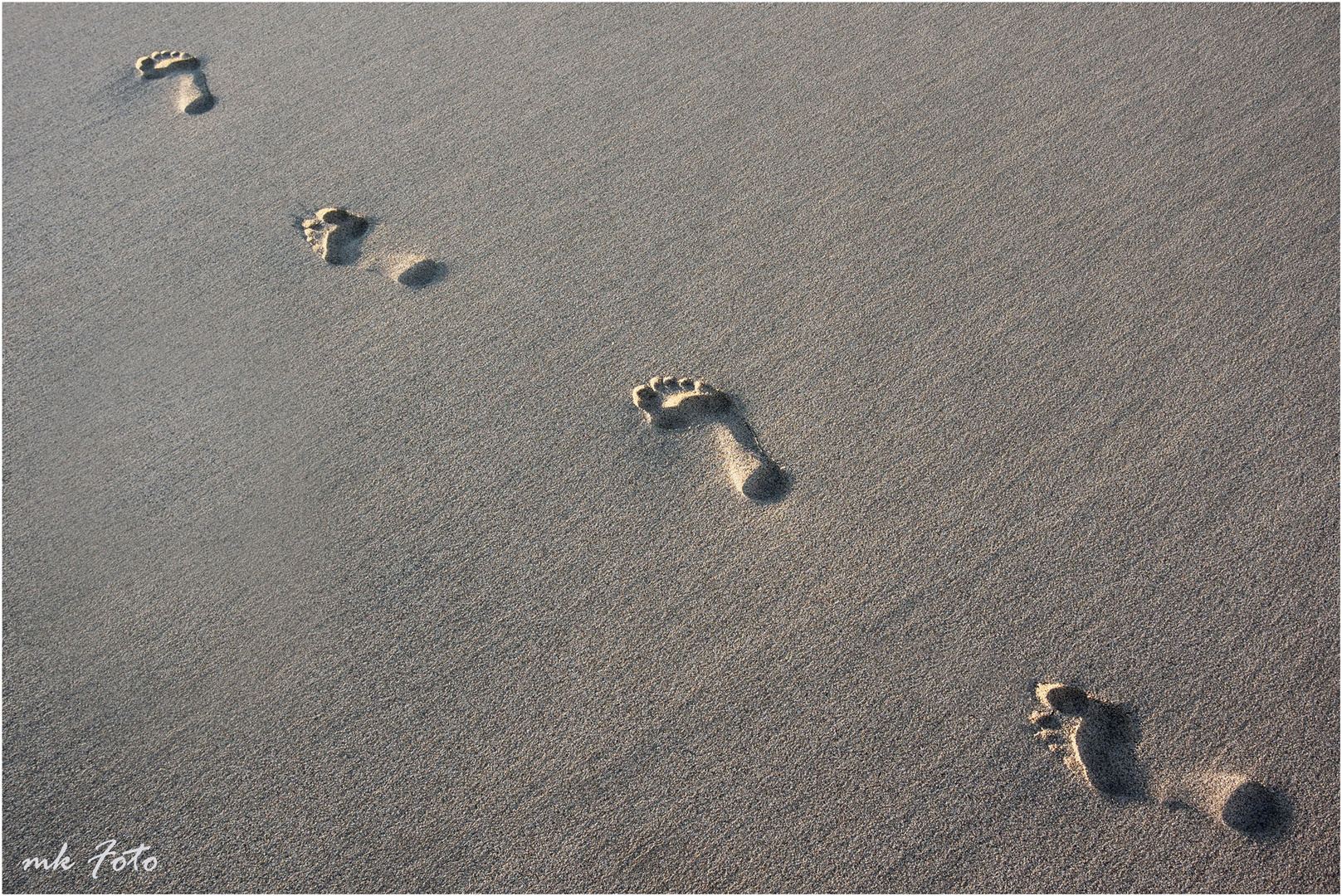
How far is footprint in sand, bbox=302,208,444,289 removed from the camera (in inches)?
73.3

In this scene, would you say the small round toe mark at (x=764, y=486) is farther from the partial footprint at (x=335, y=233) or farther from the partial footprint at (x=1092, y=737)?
the partial footprint at (x=335, y=233)

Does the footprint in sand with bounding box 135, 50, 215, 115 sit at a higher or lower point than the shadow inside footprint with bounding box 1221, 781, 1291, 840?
higher

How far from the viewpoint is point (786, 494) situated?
1.51 meters

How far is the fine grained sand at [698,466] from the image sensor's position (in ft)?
4.14

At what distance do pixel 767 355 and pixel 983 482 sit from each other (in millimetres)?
453

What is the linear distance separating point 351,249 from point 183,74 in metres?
0.96

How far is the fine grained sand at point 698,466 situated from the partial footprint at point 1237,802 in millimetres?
13

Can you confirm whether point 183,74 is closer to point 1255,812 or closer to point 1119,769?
point 1119,769

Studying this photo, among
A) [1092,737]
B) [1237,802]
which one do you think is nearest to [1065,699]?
[1092,737]

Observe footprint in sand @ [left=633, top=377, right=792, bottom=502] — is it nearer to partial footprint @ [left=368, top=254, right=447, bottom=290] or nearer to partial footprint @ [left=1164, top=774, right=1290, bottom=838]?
partial footprint @ [left=368, top=254, right=447, bottom=290]

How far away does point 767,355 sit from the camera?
1.67 metres
